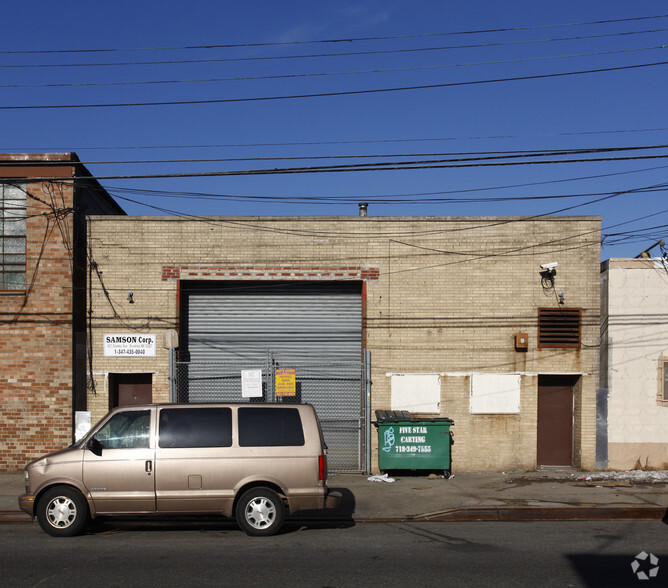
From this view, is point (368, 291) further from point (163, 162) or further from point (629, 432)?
point (629, 432)

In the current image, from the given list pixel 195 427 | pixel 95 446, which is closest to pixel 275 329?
pixel 195 427

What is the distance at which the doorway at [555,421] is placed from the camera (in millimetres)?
13570

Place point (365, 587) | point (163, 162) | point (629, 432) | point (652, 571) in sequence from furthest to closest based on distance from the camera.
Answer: point (629, 432)
point (163, 162)
point (652, 571)
point (365, 587)

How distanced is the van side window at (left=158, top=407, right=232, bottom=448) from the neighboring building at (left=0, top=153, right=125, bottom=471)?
538cm

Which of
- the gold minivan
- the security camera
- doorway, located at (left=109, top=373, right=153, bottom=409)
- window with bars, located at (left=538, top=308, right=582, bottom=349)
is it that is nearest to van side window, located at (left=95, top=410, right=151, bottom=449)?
the gold minivan

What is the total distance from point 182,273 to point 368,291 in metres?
3.98

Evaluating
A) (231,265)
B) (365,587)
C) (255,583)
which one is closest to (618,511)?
(365,587)

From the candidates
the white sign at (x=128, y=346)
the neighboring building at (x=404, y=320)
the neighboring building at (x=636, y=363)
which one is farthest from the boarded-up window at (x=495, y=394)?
the white sign at (x=128, y=346)

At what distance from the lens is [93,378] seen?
13.3 meters

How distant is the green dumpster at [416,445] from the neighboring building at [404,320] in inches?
28.7

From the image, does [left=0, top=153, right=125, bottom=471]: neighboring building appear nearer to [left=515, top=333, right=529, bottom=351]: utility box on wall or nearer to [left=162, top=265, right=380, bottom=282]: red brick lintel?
[left=162, top=265, right=380, bottom=282]: red brick lintel

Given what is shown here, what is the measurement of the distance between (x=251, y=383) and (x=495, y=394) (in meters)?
5.08

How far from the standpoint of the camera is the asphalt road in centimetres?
652

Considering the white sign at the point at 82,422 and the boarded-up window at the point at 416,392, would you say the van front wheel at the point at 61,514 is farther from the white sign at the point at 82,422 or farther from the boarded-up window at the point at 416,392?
the boarded-up window at the point at 416,392
